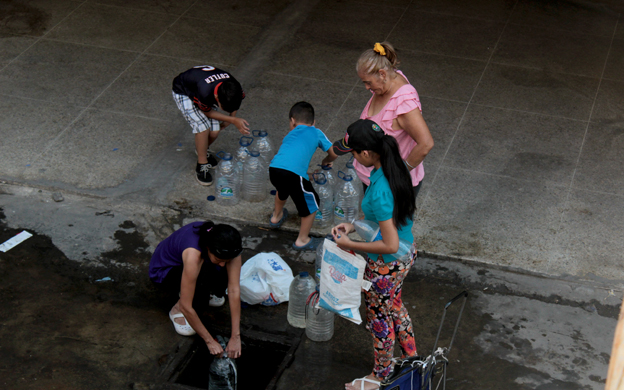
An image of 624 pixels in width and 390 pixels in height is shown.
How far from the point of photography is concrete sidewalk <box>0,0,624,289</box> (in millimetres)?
5488

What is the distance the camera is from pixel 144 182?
19.0 ft

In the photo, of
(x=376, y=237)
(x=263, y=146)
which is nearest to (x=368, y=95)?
(x=263, y=146)

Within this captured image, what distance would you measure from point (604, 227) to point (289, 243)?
9.25 feet

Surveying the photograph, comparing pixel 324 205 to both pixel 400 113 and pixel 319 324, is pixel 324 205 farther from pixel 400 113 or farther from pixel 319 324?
pixel 400 113

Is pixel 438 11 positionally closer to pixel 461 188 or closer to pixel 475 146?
pixel 475 146

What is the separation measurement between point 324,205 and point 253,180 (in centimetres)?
76

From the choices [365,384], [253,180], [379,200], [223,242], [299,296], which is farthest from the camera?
[253,180]

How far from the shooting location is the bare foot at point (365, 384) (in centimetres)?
383

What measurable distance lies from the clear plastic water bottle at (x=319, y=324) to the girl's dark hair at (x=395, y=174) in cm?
116

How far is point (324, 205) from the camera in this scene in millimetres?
5383

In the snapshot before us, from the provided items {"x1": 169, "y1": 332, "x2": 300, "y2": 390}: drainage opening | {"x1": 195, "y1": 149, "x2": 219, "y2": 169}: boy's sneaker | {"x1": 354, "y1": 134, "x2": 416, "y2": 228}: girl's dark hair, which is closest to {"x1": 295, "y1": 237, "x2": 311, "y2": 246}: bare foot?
{"x1": 169, "y1": 332, "x2": 300, "y2": 390}: drainage opening

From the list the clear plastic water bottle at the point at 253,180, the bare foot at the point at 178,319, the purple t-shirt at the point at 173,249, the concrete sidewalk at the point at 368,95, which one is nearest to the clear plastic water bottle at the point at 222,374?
the bare foot at the point at 178,319

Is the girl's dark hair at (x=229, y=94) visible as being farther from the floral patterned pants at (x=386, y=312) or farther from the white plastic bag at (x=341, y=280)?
the floral patterned pants at (x=386, y=312)

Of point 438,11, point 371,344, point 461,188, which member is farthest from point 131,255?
point 438,11
